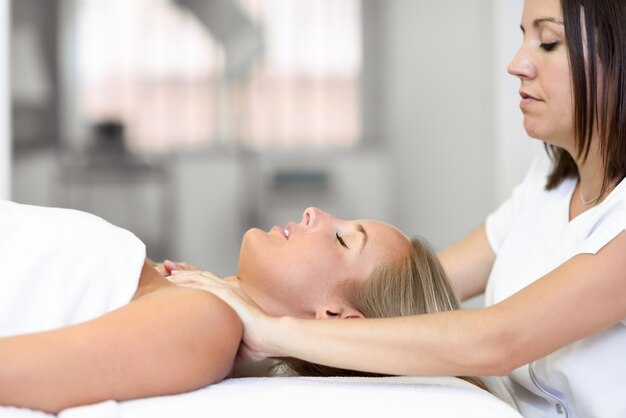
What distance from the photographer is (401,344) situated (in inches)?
49.8

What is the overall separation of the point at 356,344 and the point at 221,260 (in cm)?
454

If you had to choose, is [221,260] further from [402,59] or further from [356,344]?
[356,344]

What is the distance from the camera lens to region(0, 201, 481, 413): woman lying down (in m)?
1.17

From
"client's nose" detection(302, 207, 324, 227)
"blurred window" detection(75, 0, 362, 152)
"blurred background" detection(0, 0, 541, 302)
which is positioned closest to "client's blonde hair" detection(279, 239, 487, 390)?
"client's nose" detection(302, 207, 324, 227)

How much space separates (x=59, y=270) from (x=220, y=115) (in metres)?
4.61

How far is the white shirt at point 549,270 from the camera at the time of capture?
146 centimetres

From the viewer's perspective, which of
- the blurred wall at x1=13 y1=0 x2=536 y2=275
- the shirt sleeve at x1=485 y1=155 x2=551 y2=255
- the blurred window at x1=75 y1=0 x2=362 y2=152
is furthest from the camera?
the blurred window at x1=75 y1=0 x2=362 y2=152

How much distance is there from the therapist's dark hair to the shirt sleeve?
1.20ft

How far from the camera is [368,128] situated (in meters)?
5.93

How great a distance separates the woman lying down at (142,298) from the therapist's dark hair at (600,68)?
0.40 metres

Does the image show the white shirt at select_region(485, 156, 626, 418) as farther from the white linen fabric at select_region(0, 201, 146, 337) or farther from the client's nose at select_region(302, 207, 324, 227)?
the white linen fabric at select_region(0, 201, 146, 337)

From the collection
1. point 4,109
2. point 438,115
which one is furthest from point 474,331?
point 438,115

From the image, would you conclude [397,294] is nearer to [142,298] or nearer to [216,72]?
[142,298]

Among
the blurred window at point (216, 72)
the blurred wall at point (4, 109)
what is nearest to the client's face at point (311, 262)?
the blurred wall at point (4, 109)
